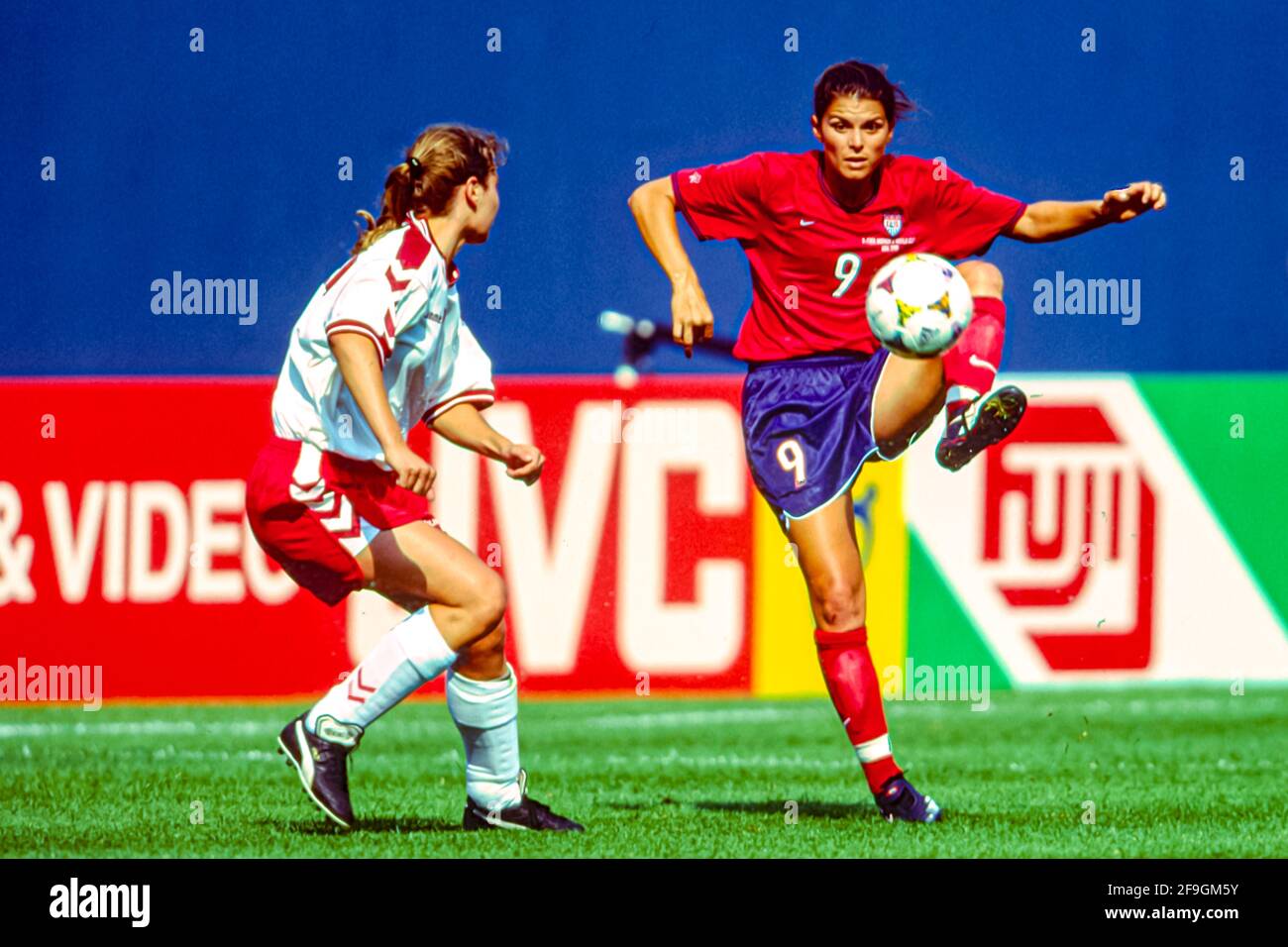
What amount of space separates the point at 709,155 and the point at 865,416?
450 centimetres

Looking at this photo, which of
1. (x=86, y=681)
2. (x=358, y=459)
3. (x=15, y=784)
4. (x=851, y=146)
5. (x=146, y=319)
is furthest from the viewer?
(x=146, y=319)

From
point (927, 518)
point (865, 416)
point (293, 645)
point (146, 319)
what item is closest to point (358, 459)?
point (865, 416)

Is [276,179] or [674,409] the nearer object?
[674,409]

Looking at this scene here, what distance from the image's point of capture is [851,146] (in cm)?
661

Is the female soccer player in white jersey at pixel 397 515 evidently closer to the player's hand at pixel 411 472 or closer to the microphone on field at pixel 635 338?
the player's hand at pixel 411 472

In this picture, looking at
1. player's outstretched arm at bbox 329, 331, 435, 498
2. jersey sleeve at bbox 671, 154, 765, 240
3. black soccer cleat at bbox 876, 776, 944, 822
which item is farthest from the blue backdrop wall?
player's outstretched arm at bbox 329, 331, 435, 498

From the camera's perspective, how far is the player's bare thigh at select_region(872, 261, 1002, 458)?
6609mm

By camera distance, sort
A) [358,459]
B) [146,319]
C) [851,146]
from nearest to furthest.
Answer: [358,459], [851,146], [146,319]

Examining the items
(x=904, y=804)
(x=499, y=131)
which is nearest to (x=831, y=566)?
(x=904, y=804)

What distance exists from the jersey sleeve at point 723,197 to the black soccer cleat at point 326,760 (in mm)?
1925

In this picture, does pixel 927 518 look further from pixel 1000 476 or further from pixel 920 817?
pixel 920 817

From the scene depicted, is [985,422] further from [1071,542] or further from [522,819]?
[1071,542]

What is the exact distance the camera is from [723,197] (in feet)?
22.5

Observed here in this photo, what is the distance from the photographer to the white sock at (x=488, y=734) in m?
6.13
